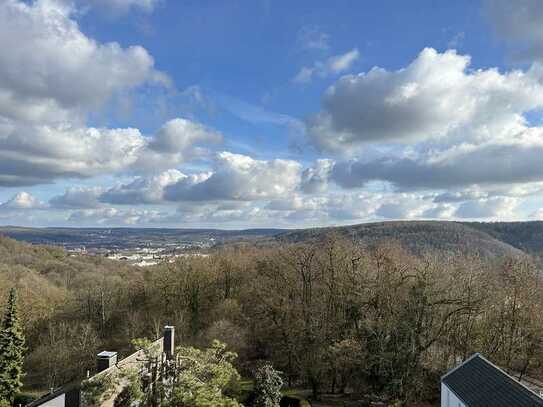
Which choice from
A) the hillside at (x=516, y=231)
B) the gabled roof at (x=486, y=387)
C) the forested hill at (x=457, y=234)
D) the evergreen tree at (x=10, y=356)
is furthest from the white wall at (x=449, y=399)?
the hillside at (x=516, y=231)

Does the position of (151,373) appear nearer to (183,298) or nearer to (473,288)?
(473,288)

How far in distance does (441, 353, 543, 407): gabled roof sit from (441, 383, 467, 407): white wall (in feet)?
1.03

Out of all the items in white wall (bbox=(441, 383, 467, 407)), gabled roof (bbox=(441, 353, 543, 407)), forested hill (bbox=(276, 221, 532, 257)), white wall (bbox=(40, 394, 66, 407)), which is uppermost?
forested hill (bbox=(276, 221, 532, 257))

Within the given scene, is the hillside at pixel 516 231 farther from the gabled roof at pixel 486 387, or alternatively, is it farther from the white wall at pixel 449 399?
the gabled roof at pixel 486 387

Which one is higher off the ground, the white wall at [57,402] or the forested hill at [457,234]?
the forested hill at [457,234]

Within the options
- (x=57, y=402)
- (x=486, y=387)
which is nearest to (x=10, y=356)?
(x=57, y=402)

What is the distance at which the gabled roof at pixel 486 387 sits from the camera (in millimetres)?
19578

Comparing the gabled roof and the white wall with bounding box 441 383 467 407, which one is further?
the white wall with bounding box 441 383 467 407

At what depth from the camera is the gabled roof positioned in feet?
64.2

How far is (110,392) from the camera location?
50.7 feet

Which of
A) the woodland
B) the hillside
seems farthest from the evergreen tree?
the hillside

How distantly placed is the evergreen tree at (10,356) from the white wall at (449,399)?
28798 mm

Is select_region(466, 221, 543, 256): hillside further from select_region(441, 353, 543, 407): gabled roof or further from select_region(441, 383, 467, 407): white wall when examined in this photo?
select_region(441, 353, 543, 407): gabled roof

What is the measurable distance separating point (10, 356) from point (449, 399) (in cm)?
2976
